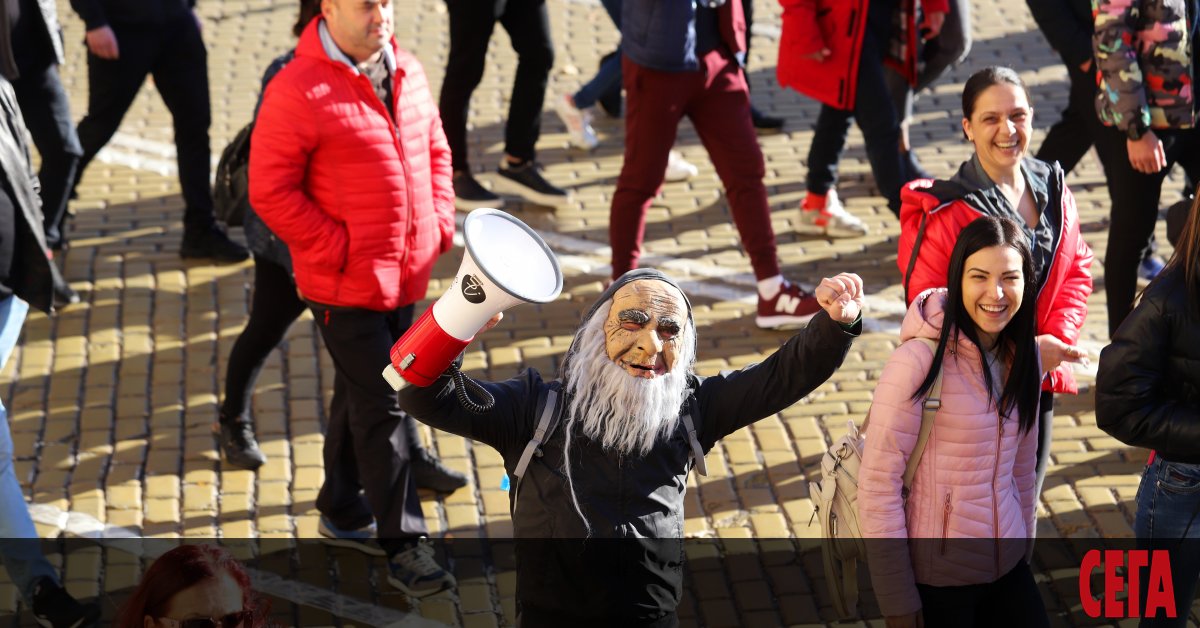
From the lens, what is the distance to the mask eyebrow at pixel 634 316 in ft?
12.0

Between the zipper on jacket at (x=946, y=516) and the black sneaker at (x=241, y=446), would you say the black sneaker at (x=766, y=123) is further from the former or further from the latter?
the zipper on jacket at (x=946, y=516)

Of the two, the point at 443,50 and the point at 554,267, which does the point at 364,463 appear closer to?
the point at 554,267

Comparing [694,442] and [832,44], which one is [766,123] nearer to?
[832,44]

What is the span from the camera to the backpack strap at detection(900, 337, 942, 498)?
384cm

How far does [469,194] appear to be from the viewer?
8.34 meters

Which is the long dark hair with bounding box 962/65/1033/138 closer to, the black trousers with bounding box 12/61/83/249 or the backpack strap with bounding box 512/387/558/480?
the backpack strap with bounding box 512/387/558/480

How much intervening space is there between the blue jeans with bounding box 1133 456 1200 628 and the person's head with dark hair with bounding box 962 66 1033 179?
3.38ft

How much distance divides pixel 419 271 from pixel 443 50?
578 centimetres

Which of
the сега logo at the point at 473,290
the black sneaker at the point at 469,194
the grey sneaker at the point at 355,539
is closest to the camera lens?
the сега logo at the point at 473,290

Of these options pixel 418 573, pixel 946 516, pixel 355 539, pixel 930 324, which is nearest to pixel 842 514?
pixel 946 516

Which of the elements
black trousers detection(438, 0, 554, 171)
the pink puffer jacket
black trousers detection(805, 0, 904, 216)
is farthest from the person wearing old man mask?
black trousers detection(438, 0, 554, 171)

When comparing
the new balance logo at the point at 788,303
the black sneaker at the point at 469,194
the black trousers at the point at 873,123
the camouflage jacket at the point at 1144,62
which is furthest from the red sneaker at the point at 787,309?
the black sneaker at the point at 469,194

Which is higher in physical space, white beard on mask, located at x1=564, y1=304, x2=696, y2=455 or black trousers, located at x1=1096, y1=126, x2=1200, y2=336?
white beard on mask, located at x1=564, y1=304, x2=696, y2=455

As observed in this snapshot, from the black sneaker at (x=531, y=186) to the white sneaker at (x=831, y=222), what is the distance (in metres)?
1.36
